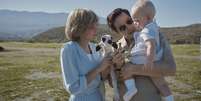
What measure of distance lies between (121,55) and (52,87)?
9516 millimetres

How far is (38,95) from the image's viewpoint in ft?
36.8

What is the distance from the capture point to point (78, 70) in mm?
3412

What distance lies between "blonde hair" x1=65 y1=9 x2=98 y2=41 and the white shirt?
1.45ft

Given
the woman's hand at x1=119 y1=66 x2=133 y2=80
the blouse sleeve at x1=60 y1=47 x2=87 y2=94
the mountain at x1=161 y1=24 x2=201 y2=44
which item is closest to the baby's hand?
the woman's hand at x1=119 y1=66 x2=133 y2=80

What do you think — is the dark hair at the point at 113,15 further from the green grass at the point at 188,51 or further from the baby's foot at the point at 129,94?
the green grass at the point at 188,51

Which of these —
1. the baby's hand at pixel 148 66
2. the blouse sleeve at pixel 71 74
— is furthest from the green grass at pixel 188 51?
the blouse sleeve at pixel 71 74

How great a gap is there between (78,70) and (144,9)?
831 millimetres

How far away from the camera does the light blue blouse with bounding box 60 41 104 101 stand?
335 cm

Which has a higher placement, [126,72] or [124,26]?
[124,26]

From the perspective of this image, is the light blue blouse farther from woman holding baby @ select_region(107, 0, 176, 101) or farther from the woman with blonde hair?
woman holding baby @ select_region(107, 0, 176, 101)

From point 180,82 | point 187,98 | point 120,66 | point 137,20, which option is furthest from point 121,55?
point 180,82

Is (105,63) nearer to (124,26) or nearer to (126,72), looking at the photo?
(126,72)

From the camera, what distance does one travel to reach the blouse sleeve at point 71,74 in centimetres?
334

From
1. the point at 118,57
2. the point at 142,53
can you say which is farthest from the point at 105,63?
the point at 142,53
